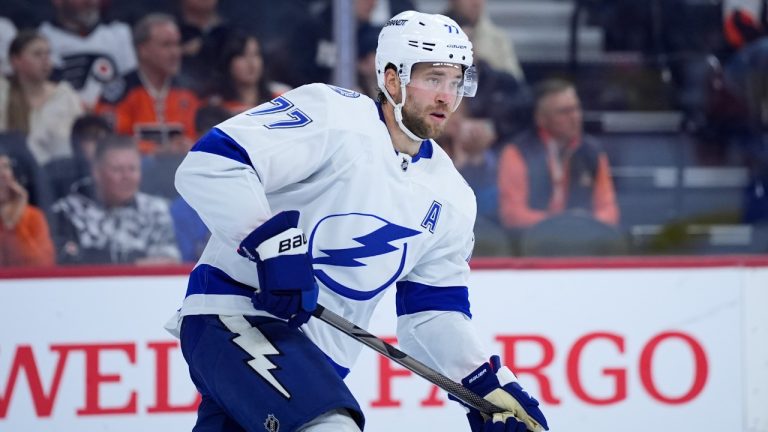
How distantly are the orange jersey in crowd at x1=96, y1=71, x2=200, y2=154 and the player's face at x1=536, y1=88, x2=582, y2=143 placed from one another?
121cm

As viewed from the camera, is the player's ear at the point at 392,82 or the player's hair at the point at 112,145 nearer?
the player's ear at the point at 392,82

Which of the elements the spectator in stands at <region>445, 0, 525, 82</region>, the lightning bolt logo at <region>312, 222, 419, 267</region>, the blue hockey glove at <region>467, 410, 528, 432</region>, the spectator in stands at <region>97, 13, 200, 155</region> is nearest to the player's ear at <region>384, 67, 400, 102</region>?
the lightning bolt logo at <region>312, 222, 419, 267</region>

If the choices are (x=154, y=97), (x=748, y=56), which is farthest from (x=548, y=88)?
(x=154, y=97)

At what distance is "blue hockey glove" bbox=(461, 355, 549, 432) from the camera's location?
2295 millimetres

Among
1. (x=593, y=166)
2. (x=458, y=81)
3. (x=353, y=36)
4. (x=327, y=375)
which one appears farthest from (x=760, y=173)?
(x=327, y=375)

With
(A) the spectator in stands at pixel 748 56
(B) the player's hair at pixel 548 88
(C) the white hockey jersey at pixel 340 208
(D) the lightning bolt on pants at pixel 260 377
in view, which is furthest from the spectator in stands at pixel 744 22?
(D) the lightning bolt on pants at pixel 260 377

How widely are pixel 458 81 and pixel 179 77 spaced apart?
2021mm

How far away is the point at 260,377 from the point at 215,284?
239 mm

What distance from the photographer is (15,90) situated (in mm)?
3971

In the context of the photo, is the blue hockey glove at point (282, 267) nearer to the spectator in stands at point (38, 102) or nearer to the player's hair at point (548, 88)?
the spectator in stands at point (38, 102)

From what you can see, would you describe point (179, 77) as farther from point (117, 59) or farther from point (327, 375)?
point (327, 375)

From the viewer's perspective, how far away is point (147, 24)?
13.6 ft

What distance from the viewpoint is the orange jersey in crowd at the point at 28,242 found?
145 inches

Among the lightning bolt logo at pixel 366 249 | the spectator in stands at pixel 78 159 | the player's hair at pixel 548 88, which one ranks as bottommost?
the lightning bolt logo at pixel 366 249
